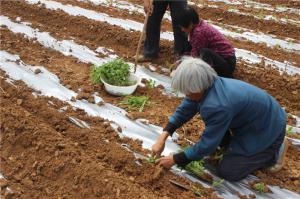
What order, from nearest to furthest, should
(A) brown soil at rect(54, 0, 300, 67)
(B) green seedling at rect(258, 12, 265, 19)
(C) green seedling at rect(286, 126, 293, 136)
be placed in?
(C) green seedling at rect(286, 126, 293, 136) → (A) brown soil at rect(54, 0, 300, 67) → (B) green seedling at rect(258, 12, 265, 19)

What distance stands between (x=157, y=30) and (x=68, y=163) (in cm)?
264

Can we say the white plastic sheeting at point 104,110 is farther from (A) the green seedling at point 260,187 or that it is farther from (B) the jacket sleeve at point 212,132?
(B) the jacket sleeve at point 212,132

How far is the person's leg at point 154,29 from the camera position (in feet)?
16.5

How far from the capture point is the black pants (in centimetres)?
488

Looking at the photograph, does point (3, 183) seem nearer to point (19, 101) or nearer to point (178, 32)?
point (19, 101)

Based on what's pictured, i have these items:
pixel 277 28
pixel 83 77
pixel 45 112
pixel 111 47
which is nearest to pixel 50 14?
pixel 111 47

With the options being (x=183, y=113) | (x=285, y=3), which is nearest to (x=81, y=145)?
(x=183, y=113)

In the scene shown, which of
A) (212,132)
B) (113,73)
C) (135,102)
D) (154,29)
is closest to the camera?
(212,132)

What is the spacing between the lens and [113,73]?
430 cm

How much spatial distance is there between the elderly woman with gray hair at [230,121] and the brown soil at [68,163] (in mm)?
240

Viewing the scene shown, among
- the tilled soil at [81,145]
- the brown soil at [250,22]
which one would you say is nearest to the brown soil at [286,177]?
the tilled soil at [81,145]

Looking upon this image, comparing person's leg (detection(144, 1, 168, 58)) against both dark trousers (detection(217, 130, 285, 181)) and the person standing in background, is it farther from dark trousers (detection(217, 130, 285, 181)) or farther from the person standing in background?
dark trousers (detection(217, 130, 285, 181))

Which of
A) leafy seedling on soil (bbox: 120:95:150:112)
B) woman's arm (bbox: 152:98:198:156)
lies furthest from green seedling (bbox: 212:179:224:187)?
leafy seedling on soil (bbox: 120:95:150:112)

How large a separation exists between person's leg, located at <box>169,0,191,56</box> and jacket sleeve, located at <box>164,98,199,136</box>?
207cm
